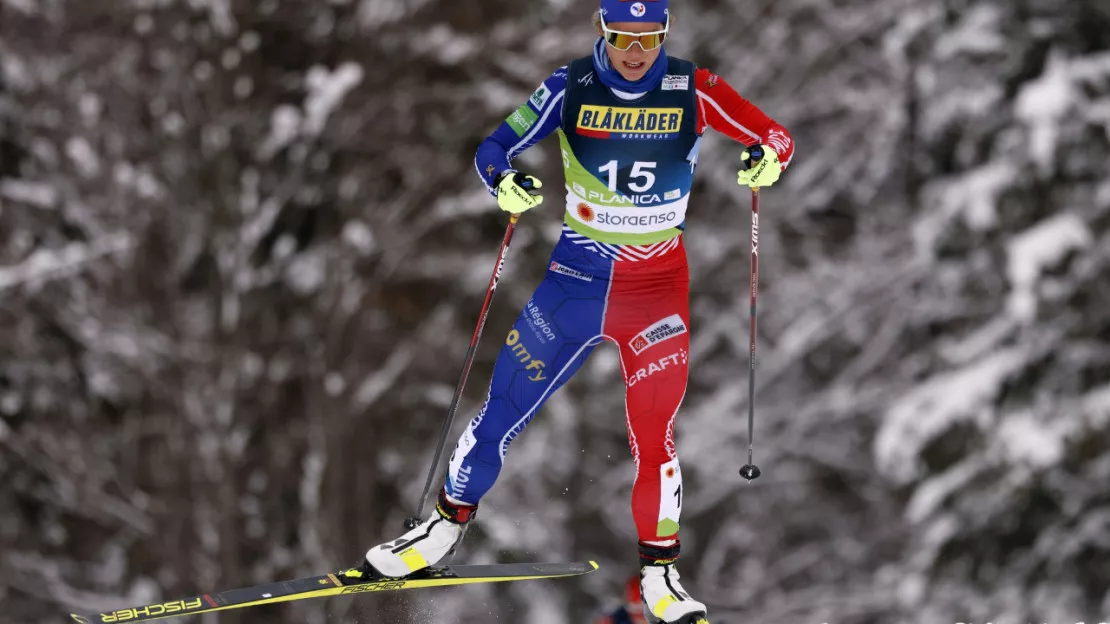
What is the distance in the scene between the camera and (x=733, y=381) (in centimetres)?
1384

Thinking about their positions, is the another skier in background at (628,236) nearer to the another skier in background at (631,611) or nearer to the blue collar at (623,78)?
the blue collar at (623,78)

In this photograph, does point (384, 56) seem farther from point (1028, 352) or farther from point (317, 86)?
point (1028, 352)

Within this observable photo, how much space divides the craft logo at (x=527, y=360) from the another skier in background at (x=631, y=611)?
904 mm

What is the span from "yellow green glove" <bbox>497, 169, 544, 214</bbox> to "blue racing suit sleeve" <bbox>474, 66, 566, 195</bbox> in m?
0.05

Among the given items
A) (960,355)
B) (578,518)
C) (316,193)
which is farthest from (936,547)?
(316,193)

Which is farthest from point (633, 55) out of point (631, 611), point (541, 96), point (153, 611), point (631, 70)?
point (153, 611)

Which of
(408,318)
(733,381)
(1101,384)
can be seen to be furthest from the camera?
(408,318)

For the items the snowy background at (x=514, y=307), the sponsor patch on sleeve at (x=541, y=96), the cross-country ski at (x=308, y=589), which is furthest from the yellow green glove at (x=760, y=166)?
the snowy background at (x=514, y=307)

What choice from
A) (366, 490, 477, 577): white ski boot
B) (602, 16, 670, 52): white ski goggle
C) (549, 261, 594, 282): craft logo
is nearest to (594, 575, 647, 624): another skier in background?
(366, 490, 477, 577): white ski boot

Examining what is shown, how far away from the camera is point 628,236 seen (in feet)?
17.3

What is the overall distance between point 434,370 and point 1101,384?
6.28 m

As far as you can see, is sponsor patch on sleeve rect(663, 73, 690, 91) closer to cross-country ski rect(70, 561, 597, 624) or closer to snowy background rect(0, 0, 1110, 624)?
cross-country ski rect(70, 561, 597, 624)

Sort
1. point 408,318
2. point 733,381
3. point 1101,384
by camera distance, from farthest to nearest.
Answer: point 408,318 < point 733,381 < point 1101,384

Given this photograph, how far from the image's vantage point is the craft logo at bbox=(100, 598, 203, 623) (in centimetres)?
547
